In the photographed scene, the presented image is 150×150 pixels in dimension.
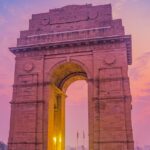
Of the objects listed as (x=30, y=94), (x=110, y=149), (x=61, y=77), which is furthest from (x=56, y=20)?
(x=110, y=149)

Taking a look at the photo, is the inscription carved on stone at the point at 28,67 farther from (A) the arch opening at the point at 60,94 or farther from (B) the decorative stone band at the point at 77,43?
(A) the arch opening at the point at 60,94

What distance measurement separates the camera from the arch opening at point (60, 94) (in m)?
25.4

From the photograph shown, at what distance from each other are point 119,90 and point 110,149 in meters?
5.01

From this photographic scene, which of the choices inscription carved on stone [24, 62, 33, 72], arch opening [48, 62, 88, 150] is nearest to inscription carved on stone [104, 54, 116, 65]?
arch opening [48, 62, 88, 150]

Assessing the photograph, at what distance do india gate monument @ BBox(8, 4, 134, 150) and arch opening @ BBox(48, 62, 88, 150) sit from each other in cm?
10

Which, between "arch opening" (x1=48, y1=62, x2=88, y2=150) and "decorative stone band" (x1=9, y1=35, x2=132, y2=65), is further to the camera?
"arch opening" (x1=48, y1=62, x2=88, y2=150)

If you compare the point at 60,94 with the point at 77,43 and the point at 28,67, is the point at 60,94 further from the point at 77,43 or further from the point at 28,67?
the point at 77,43

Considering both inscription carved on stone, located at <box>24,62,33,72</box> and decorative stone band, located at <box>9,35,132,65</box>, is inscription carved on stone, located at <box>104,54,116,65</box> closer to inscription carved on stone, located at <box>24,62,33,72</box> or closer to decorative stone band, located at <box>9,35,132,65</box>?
decorative stone band, located at <box>9,35,132,65</box>

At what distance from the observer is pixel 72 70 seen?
2789 centimetres

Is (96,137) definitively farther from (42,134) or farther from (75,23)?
(75,23)

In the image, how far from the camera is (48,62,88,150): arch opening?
83.3 feet

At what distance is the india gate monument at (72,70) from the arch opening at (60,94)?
0.10 meters

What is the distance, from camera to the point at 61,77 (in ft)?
92.9

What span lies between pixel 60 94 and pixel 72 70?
301cm
